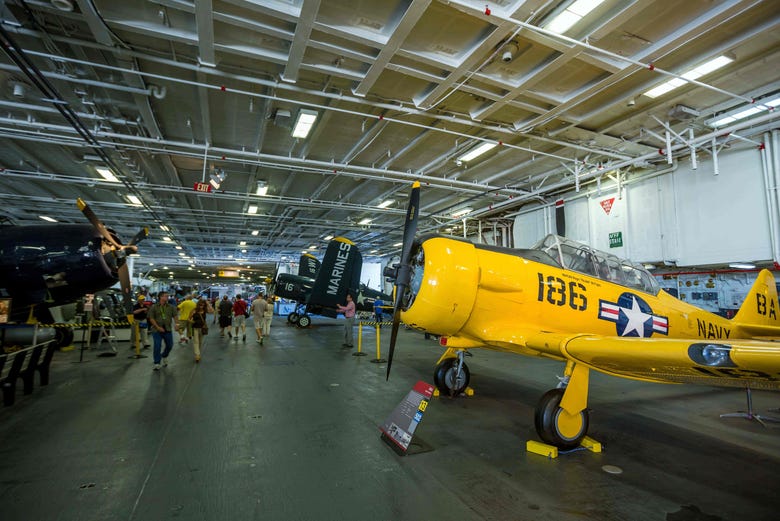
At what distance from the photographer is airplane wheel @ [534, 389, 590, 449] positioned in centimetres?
349

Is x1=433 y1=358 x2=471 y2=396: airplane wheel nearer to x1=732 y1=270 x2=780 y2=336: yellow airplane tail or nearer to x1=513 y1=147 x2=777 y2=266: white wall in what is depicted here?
x1=732 y1=270 x2=780 y2=336: yellow airplane tail

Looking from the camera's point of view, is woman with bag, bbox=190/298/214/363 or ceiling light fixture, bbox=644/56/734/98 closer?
ceiling light fixture, bbox=644/56/734/98

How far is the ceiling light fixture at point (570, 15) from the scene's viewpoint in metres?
4.17

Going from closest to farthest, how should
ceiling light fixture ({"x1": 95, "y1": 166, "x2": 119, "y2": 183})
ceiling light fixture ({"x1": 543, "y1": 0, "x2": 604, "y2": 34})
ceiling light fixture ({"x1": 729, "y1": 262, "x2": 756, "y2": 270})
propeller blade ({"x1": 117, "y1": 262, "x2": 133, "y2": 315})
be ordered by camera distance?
ceiling light fixture ({"x1": 543, "y1": 0, "x2": 604, "y2": 34})
propeller blade ({"x1": 117, "y1": 262, "x2": 133, "y2": 315})
ceiling light fixture ({"x1": 729, "y1": 262, "x2": 756, "y2": 270})
ceiling light fixture ({"x1": 95, "y1": 166, "x2": 119, "y2": 183})

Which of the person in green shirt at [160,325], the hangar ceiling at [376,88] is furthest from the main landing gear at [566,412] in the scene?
the person in green shirt at [160,325]

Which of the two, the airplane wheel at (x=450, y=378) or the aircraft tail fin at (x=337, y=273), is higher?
the aircraft tail fin at (x=337, y=273)

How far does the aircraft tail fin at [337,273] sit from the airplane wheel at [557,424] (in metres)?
9.86

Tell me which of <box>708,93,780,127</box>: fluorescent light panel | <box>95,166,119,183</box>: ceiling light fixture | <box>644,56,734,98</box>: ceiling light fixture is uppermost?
<box>644,56,734,98</box>: ceiling light fixture

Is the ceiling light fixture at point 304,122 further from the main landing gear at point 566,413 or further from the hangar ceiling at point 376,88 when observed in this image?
the main landing gear at point 566,413

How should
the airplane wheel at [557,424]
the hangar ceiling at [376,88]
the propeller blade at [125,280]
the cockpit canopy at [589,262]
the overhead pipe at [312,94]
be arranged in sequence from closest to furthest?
1. the airplane wheel at [557,424]
2. the hangar ceiling at [376,88]
3. the cockpit canopy at [589,262]
4. the overhead pipe at [312,94]
5. the propeller blade at [125,280]

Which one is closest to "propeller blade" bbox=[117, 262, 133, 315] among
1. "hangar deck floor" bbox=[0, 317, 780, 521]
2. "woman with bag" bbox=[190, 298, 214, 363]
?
"hangar deck floor" bbox=[0, 317, 780, 521]

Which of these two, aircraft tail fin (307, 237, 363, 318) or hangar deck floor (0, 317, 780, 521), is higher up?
aircraft tail fin (307, 237, 363, 318)

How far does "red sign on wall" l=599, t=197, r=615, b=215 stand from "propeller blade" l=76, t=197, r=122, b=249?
1155cm

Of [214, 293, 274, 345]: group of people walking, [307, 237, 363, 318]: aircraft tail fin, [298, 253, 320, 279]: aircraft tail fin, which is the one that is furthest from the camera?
[298, 253, 320, 279]: aircraft tail fin
